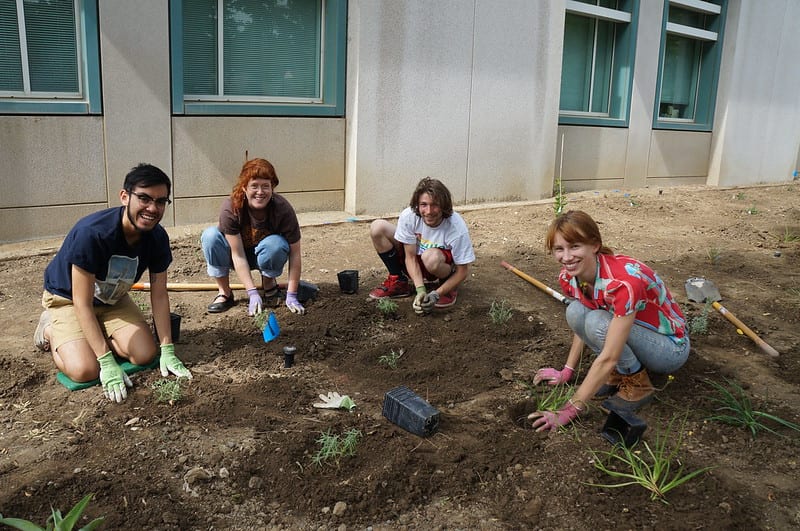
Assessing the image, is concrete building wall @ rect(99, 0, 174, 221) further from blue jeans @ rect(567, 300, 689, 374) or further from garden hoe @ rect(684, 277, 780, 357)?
garden hoe @ rect(684, 277, 780, 357)

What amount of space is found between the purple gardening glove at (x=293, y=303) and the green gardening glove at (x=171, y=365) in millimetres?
1016

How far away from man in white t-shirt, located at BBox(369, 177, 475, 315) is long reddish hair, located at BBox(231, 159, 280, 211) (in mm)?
828

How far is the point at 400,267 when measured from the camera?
4859mm

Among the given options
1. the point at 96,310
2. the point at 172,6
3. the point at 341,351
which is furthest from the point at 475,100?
the point at 96,310

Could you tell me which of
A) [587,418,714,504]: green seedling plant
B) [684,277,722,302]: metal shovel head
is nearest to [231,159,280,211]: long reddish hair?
[587,418,714,504]: green seedling plant

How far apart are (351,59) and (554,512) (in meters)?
5.63

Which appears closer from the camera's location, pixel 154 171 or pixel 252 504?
pixel 252 504

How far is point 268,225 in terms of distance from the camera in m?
4.56

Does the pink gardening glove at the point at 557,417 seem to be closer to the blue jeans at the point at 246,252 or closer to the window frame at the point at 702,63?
the blue jeans at the point at 246,252

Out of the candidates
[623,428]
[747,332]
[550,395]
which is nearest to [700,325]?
[747,332]

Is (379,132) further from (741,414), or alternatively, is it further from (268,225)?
(741,414)

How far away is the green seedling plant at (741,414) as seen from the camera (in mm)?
3000

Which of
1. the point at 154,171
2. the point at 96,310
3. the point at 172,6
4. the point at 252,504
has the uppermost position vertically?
the point at 172,6

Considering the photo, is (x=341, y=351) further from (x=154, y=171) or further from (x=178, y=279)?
(x=178, y=279)
